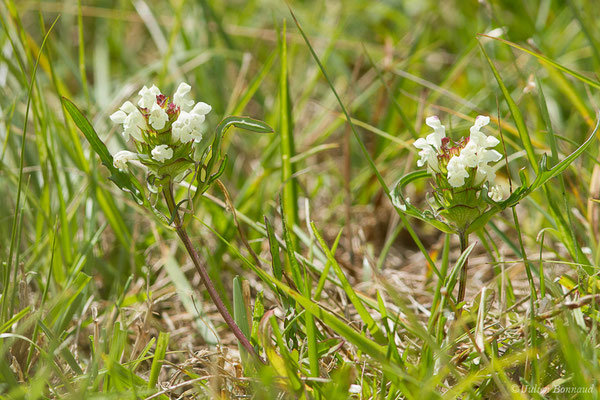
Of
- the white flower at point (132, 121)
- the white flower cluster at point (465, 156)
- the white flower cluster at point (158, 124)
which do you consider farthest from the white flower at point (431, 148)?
the white flower at point (132, 121)

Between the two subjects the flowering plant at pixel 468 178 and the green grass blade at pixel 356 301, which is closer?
the flowering plant at pixel 468 178

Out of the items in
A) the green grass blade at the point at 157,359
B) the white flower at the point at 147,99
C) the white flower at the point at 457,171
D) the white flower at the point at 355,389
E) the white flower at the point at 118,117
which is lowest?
the white flower at the point at 355,389

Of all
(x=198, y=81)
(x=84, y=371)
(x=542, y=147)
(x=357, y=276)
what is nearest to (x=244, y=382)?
(x=84, y=371)

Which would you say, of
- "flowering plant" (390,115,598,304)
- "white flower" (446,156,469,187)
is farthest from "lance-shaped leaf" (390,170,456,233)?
"white flower" (446,156,469,187)

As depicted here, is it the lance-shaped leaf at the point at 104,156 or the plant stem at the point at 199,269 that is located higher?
the lance-shaped leaf at the point at 104,156

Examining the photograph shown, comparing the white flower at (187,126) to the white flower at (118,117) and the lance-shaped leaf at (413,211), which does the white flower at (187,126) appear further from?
the lance-shaped leaf at (413,211)

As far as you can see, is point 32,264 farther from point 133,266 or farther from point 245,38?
point 245,38

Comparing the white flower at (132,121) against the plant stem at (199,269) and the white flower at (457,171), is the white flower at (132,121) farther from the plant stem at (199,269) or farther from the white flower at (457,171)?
the white flower at (457,171)

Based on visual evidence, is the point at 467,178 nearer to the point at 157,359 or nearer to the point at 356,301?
the point at 356,301
